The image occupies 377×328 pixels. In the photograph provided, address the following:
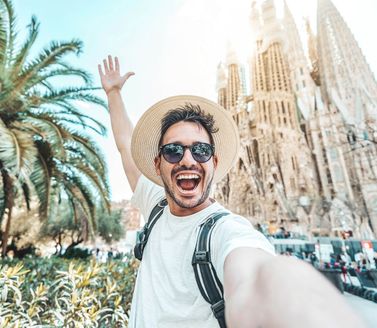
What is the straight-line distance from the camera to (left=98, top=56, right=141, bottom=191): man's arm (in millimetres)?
1799

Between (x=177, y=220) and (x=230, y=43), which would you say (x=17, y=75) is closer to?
(x=177, y=220)

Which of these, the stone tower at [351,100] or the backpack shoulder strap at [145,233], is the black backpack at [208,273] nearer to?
the backpack shoulder strap at [145,233]

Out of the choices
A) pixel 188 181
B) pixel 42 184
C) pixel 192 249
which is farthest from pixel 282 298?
pixel 42 184

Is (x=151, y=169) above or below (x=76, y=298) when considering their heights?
above

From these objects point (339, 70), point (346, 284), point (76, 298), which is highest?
point (339, 70)

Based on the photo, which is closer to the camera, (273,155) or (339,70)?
(273,155)

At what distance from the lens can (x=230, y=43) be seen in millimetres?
45500

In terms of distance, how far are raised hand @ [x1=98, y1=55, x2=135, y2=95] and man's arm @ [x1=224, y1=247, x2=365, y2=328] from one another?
6.14 ft

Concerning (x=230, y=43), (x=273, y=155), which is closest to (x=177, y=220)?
(x=273, y=155)

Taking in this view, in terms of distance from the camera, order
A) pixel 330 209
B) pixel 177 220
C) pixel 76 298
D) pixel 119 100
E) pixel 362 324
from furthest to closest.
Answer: pixel 330 209 < pixel 76 298 < pixel 119 100 < pixel 177 220 < pixel 362 324

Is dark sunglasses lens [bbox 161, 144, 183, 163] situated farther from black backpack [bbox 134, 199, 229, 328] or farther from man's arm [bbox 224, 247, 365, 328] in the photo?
man's arm [bbox 224, 247, 365, 328]

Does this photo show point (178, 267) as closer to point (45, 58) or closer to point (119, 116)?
point (119, 116)

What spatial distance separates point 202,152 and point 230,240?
53 centimetres

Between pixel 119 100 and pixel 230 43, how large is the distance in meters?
49.7
